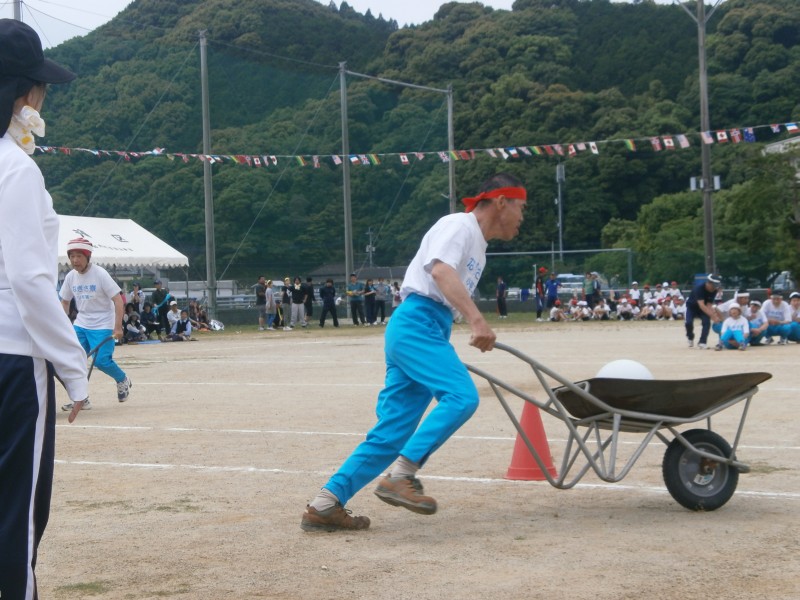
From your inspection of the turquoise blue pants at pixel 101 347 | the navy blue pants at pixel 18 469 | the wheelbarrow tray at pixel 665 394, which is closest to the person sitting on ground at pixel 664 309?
the turquoise blue pants at pixel 101 347

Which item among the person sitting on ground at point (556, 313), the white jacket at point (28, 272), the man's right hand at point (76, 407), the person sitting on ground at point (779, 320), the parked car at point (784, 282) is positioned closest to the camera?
the white jacket at point (28, 272)

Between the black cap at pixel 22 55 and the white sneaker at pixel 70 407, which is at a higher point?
the black cap at pixel 22 55

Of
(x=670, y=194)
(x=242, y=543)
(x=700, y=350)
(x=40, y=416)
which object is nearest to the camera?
(x=40, y=416)

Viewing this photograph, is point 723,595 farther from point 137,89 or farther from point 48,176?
point 137,89

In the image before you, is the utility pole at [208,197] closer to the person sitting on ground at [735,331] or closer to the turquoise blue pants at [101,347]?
the person sitting on ground at [735,331]

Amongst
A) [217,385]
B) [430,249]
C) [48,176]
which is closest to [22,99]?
[430,249]

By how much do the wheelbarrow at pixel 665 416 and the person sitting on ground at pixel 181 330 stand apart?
24778 mm

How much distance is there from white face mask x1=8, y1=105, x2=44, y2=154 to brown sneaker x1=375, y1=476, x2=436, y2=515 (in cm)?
294

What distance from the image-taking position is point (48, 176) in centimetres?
3856

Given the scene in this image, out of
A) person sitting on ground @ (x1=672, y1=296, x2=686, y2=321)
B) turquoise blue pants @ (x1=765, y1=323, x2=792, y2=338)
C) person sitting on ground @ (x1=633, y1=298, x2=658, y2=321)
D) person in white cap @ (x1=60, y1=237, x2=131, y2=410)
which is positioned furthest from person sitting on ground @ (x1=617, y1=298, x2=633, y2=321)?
person in white cap @ (x1=60, y1=237, x2=131, y2=410)

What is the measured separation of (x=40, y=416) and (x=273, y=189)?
1626 inches

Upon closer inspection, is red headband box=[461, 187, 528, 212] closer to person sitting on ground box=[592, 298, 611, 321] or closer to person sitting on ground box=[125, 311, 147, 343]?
person sitting on ground box=[125, 311, 147, 343]

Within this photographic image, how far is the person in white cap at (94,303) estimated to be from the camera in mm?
12391

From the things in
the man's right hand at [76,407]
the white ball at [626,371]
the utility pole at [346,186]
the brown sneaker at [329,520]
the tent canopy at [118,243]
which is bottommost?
the brown sneaker at [329,520]
